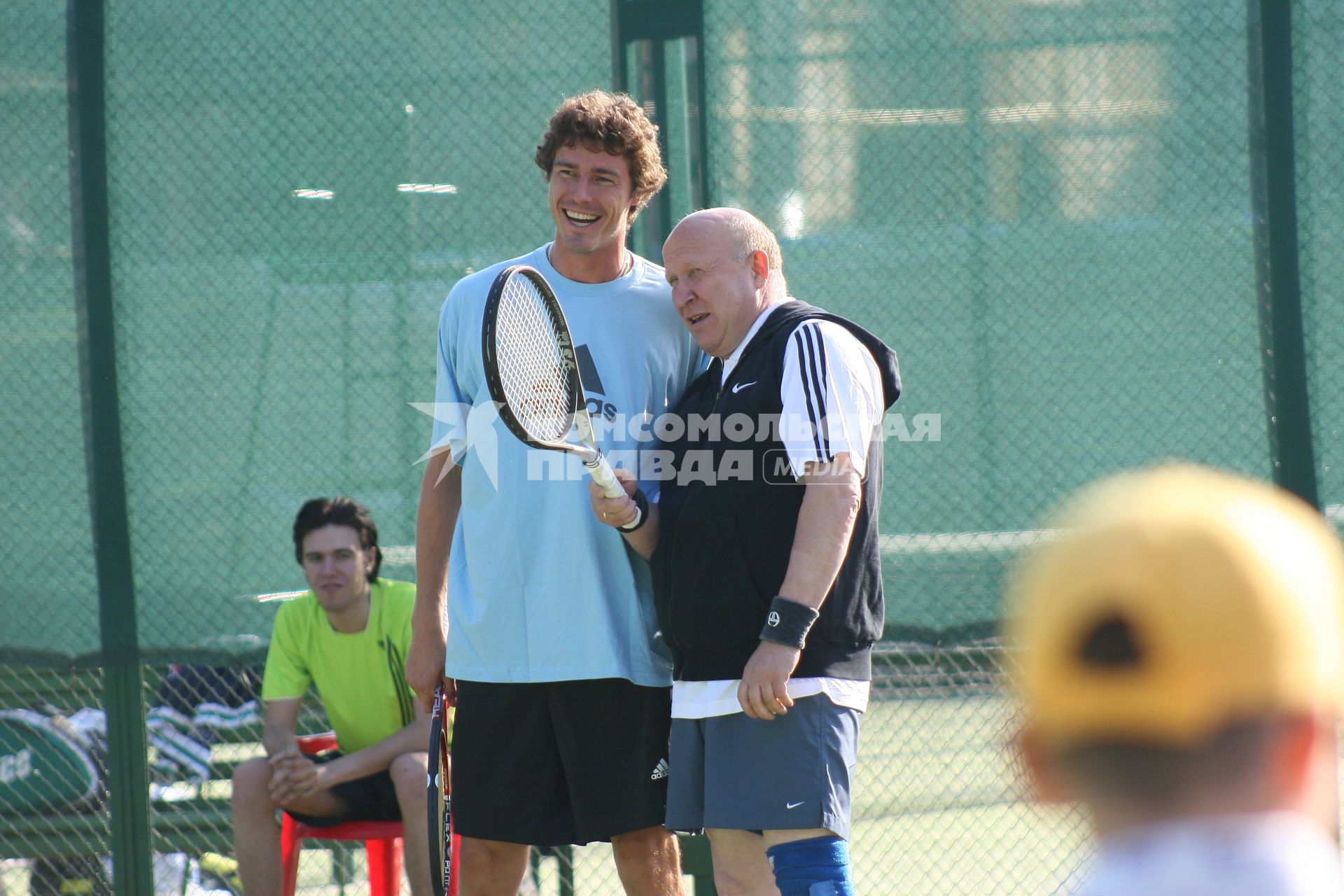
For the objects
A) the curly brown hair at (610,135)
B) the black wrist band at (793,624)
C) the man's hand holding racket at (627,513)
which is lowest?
the black wrist band at (793,624)

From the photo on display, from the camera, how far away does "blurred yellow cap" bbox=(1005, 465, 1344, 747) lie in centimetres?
63

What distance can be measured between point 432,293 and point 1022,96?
1.64m

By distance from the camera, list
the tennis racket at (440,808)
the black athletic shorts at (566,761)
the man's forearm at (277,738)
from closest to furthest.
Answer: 1. the black athletic shorts at (566,761)
2. the tennis racket at (440,808)
3. the man's forearm at (277,738)

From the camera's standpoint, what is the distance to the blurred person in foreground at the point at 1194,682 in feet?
2.07

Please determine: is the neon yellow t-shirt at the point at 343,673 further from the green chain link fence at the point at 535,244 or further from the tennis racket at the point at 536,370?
the tennis racket at the point at 536,370

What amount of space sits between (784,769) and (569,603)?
0.56m

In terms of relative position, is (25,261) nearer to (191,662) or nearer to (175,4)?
(175,4)

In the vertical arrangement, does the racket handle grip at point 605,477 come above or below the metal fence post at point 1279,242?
below

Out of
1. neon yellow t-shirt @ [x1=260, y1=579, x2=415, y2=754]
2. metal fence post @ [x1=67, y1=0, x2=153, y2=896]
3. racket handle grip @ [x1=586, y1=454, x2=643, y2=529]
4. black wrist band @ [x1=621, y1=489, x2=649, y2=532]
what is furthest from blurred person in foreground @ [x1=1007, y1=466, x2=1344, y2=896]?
metal fence post @ [x1=67, y1=0, x2=153, y2=896]

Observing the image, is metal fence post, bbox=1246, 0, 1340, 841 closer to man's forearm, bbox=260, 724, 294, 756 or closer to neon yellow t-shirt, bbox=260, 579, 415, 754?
neon yellow t-shirt, bbox=260, 579, 415, 754

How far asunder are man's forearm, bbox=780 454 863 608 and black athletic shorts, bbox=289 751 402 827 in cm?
150

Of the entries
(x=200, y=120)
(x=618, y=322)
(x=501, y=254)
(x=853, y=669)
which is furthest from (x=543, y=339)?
(x=200, y=120)

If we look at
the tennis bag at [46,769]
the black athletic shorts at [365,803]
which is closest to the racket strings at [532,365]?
the black athletic shorts at [365,803]

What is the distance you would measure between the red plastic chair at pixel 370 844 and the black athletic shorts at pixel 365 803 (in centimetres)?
1
